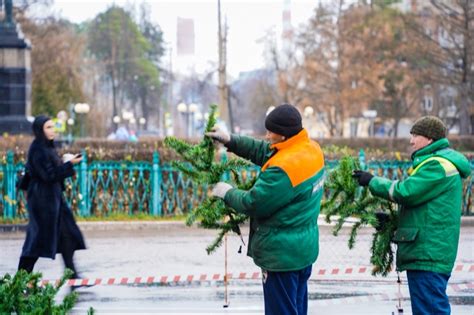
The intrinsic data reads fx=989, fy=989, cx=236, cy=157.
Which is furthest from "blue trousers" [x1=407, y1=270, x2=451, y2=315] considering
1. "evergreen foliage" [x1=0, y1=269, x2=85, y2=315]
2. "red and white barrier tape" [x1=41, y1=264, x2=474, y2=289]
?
"red and white barrier tape" [x1=41, y1=264, x2=474, y2=289]

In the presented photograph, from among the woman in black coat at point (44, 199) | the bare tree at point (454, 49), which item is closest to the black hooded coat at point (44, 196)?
the woman in black coat at point (44, 199)

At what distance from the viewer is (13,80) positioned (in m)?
24.4

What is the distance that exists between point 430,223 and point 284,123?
1171 millimetres

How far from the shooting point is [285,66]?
200 feet

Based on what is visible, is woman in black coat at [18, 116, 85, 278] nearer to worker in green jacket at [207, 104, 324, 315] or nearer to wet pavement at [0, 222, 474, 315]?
wet pavement at [0, 222, 474, 315]

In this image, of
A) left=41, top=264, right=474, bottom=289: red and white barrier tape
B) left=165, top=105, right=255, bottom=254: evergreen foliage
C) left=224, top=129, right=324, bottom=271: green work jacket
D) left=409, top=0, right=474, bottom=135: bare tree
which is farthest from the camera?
left=409, top=0, right=474, bottom=135: bare tree

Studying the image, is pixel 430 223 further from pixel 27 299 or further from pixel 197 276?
pixel 197 276

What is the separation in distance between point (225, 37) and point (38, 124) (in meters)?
31.3

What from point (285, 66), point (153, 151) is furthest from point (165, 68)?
point (153, 151)

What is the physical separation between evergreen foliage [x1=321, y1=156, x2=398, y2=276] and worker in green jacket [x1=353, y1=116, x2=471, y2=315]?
51cm

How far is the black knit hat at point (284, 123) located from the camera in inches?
240

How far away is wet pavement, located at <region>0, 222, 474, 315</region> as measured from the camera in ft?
29.5

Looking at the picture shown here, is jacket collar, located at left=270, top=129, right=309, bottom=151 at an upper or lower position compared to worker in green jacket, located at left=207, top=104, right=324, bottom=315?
upper

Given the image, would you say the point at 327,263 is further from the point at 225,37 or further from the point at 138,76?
the point at 138,76
